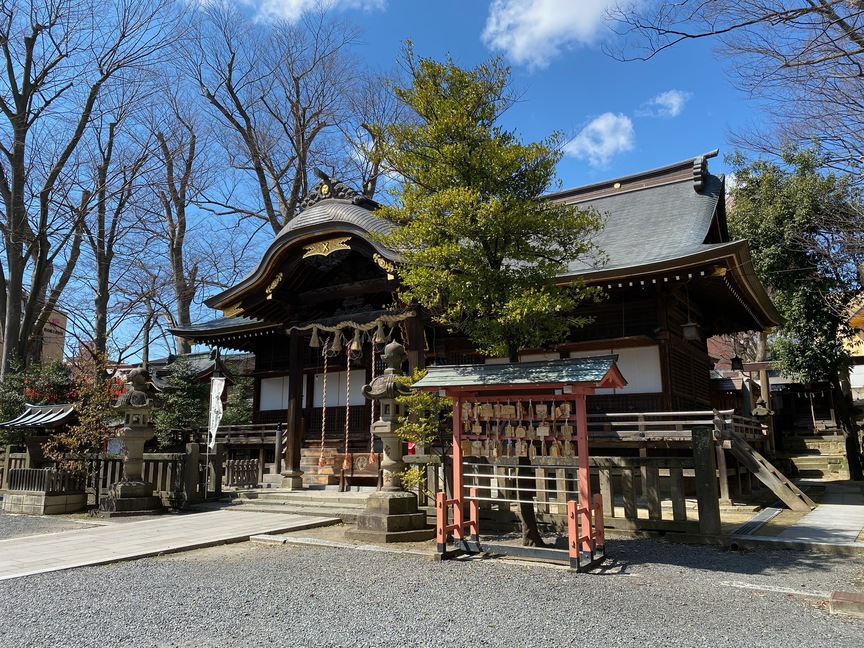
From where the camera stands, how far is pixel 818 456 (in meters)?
21.3

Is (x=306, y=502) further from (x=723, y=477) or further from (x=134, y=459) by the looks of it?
(x=723, y=477)

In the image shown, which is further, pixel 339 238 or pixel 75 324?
pixel 75 324

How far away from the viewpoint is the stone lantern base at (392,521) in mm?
7359

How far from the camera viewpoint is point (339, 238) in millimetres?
11289

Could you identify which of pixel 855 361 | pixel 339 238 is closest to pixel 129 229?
pixel 339 238

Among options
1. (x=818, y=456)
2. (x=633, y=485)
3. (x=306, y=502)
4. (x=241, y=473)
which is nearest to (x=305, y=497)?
(x=306, y=502)

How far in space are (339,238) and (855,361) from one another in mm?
17121

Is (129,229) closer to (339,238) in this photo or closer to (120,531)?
(339,238)

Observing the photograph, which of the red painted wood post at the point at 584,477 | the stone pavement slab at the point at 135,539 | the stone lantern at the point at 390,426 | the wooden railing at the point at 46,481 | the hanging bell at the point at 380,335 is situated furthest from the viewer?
the hanging bell at the point at 380,335

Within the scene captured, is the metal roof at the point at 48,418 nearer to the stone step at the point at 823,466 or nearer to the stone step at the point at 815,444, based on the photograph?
the stone step at the point at 823,466

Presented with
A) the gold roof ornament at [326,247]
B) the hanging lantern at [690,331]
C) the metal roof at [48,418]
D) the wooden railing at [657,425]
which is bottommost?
the wooden railing at [657,425]

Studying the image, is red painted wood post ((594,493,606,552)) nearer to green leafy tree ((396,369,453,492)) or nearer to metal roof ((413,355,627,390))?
metal roof ((413,355,627,390))

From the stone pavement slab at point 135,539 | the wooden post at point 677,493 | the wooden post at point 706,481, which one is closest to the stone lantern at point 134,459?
the stone pavement slab at point 135,539

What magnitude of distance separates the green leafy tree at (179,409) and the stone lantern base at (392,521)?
35.0 ft
